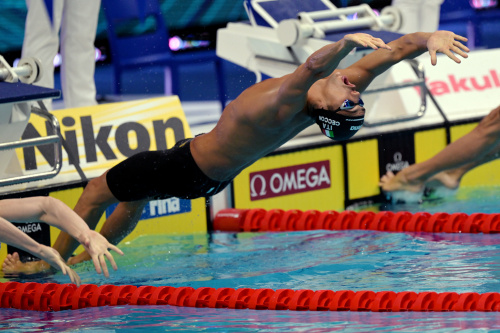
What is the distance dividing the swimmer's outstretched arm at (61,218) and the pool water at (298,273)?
287mm

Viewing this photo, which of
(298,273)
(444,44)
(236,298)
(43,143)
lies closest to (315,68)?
(444,44)

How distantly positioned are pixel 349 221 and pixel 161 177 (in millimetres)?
1476

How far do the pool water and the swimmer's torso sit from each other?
559 millimetres

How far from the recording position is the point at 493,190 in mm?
6402

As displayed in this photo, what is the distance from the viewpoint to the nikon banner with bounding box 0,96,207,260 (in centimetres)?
520

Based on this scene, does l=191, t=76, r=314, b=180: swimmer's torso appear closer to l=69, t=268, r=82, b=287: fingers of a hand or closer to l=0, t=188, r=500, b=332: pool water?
l=0, t=188, r=500, b=332: pool water

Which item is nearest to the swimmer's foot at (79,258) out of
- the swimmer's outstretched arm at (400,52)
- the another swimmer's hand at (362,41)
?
the swimmer's outstretched arm at (400,52)

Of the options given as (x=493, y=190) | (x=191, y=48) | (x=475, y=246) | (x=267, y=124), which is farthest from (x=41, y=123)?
(x=191, y=48)

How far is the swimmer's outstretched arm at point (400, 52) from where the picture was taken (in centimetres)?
370

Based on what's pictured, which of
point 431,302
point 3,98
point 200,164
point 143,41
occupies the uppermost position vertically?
point 143,41

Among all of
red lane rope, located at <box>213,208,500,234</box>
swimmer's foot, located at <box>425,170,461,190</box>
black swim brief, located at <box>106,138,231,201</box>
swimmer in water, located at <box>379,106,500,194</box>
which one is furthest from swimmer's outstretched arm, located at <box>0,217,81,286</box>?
swimmer's foot, located at <box>425,170,461,190</box>

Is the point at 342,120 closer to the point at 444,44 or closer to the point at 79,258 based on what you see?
the point at 444,44

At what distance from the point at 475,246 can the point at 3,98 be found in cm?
242

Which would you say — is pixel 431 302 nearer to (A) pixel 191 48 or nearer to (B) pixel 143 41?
(B) pixel 143 41
